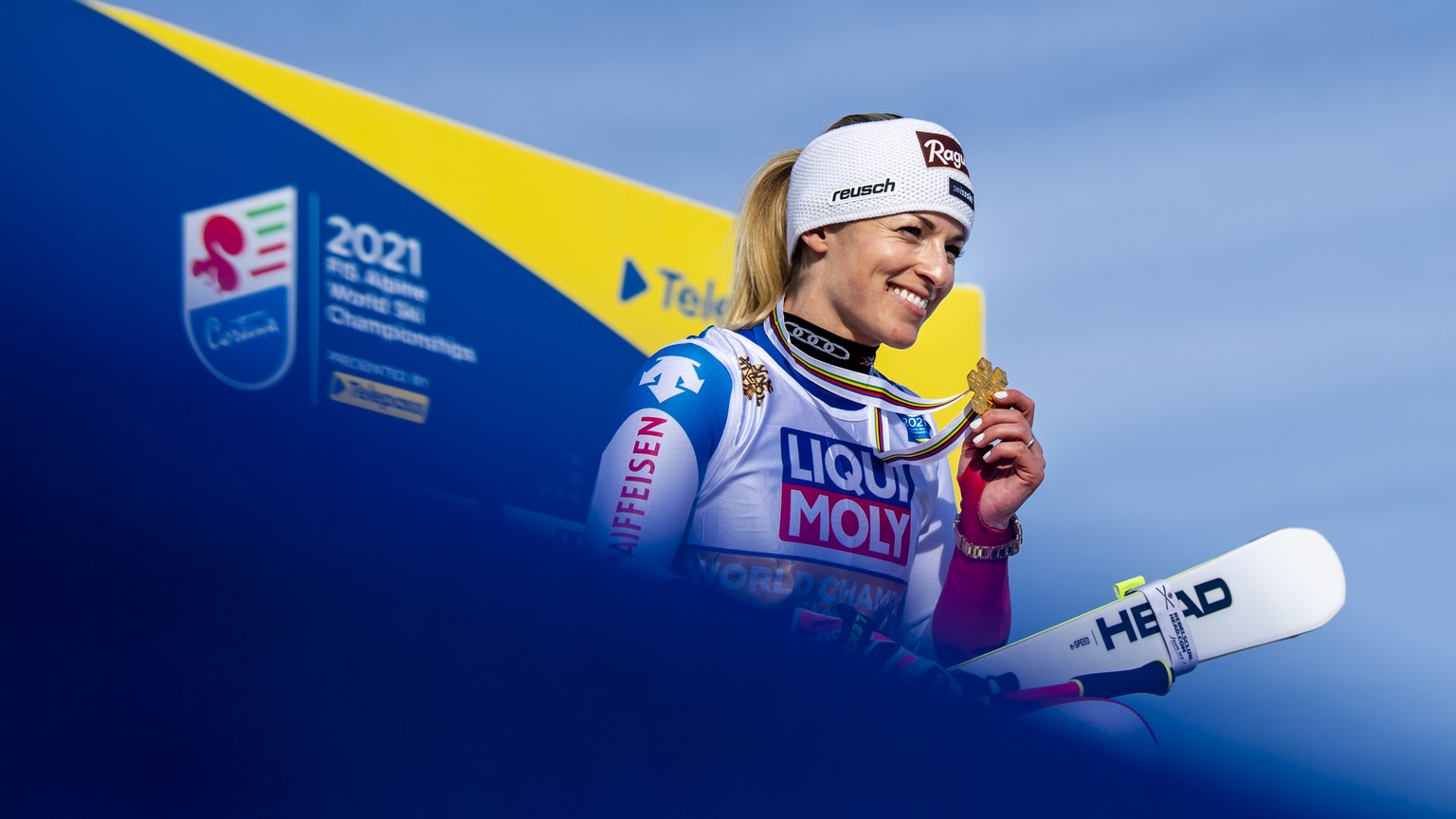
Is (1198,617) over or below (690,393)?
below

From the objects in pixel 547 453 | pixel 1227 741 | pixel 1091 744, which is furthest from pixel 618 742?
pixel 547 453

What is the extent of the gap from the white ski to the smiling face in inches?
19.3

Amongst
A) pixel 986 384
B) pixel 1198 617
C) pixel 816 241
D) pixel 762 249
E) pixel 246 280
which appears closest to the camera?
pixel 1198 617

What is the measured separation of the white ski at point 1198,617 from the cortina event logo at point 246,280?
4.50 meters

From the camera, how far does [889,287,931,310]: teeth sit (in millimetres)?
2244

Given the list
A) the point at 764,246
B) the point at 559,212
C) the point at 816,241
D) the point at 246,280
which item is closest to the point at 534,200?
the point at 559,212

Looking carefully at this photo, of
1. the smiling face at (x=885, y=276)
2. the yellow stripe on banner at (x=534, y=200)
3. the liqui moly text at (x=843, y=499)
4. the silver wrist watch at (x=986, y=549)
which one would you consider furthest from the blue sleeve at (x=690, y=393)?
the yellow stripe on banner at (x=534, y=200)

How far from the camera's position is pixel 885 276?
225 centimetres

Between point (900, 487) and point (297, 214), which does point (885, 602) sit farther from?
point (297, 214)

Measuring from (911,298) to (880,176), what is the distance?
19 cm

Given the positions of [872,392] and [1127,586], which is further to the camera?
[872,392]

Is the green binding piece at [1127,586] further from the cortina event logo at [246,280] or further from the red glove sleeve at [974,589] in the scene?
the cortina event logo at [246,280]

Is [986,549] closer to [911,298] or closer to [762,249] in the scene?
[911,298]

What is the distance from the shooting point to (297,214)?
6.80 metres
